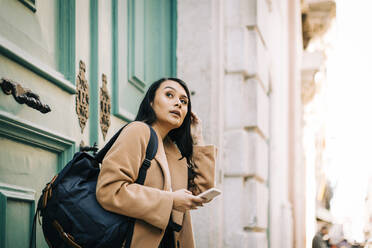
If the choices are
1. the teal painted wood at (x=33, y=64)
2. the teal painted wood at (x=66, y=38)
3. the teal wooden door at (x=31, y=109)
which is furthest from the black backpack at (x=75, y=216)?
the teal painted wood at (x=66, y=38)

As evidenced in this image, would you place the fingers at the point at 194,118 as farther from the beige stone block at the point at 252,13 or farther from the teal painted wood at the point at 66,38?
the beige stone block at the point at 252,13

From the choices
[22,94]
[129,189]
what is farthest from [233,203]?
[22,94]

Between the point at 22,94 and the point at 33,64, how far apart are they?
18 cm

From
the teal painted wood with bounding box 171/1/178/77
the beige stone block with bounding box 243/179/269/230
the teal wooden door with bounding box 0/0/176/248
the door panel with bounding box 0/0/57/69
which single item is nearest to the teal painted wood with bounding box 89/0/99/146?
the teal wooden door with bounding box 0/0/176/248

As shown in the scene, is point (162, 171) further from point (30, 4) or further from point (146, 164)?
point (30, 4)

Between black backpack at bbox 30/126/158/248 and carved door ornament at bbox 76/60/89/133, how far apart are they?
2.14ft

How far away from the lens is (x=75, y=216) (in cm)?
187

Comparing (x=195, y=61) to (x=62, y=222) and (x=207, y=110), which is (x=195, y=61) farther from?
(x=62, y=222)

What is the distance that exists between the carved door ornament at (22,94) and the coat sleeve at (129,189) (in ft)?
1.08

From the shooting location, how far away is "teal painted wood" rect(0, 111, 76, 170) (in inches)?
75.2

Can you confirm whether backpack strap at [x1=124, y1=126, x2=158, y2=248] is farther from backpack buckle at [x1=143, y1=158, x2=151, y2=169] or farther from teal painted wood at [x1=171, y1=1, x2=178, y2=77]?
teal painted wood at [x1=171, y1=1, x2=178, y2=77]

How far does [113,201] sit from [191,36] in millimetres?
2617

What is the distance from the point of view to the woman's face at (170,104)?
2.41 m

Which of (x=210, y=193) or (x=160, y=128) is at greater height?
(x=160, y=128)
